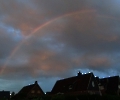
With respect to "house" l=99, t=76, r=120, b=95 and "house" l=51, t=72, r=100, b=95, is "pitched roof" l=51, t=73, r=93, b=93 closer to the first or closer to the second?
"house" l=51, t=72, r=100, b=95

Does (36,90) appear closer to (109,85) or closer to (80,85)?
(80,85)

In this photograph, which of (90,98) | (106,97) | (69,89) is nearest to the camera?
(106,97)

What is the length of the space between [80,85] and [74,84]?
3133 millimetres

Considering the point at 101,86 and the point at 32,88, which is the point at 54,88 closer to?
the point at 32,88

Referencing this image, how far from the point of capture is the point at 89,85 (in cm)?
7044

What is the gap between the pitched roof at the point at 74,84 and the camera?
Answer: 7169 centimetres

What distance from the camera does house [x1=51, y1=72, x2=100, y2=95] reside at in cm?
7019

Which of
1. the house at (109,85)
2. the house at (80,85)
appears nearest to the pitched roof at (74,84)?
the house at (80,85)

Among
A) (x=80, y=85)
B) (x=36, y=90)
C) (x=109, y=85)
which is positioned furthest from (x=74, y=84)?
(x=36, y=90)

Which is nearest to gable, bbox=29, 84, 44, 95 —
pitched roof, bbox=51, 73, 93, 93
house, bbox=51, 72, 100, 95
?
pitched roof, bbox=51, 73, 93, 93

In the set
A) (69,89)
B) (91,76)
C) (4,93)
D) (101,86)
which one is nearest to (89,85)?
(91,76)

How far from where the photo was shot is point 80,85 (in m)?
72.6

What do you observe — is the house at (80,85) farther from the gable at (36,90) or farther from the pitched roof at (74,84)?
the gable at (36,90)

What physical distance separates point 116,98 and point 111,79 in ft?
143
